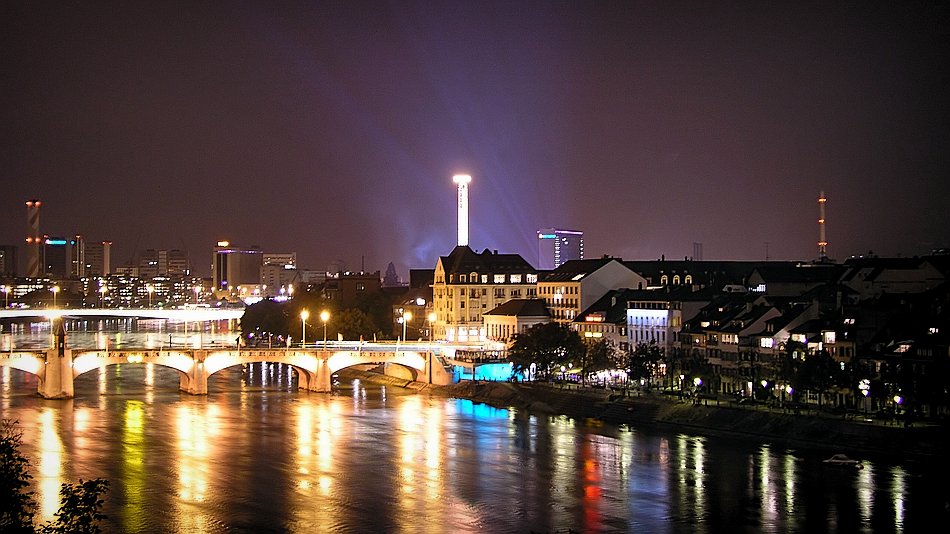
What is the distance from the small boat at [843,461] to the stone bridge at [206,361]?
99.3ft

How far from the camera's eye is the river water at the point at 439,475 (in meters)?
33.9

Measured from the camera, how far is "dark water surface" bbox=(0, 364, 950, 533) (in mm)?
33875

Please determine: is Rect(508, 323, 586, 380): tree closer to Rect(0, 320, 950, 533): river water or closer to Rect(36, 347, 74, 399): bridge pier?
Rect(0, 320, 950, 533): river water

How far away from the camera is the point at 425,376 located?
2751 inches

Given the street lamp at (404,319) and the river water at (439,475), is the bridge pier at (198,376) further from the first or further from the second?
the street lamp at (404,319)

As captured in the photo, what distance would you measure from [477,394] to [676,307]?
1008cm

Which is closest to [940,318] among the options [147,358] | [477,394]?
[477,394]

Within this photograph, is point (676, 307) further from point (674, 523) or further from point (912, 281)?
point (674, 523)

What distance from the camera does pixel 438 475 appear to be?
41.0 m

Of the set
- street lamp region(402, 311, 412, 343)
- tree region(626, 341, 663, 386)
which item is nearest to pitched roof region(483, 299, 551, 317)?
street lamp region(402, 311, 412, 343)

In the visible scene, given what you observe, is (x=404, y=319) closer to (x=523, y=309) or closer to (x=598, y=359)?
(x=523, y=309)

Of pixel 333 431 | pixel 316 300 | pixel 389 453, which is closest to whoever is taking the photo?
pixel 389 453

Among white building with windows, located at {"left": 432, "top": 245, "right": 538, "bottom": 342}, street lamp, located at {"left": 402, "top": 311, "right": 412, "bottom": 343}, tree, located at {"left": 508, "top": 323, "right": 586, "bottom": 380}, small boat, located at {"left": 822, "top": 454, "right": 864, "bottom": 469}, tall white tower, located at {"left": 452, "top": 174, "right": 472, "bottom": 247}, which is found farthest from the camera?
tall white tower, located at {"left": 452, "top": 174, "right": 472, "bottom": 247}

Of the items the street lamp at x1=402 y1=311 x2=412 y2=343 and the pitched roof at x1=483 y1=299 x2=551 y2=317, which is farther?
the pitched roof at x1=483 y1=299 x2=551 y2=317
